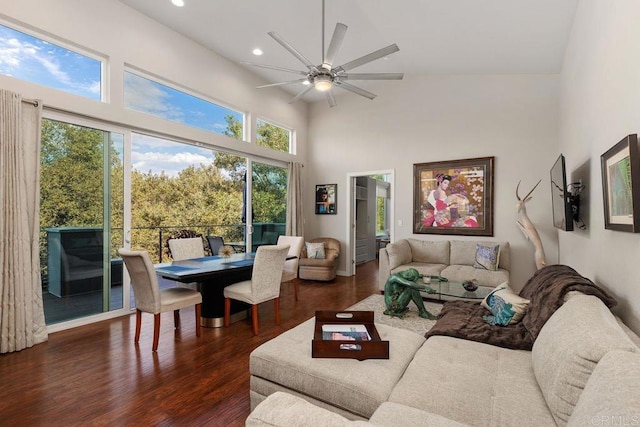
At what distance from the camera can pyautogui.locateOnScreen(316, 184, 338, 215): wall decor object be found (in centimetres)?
662

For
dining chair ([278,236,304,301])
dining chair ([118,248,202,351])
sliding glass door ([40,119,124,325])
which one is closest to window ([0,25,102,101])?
sliding glass door ([40,119,124,325])

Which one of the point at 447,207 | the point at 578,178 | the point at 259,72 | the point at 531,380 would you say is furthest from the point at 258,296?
the point at 259,72

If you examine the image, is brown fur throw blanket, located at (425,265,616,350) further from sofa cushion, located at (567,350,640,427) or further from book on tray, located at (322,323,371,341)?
sofa cushion, located at (567,350,640,427)

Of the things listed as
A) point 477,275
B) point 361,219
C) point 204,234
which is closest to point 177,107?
point 204,234

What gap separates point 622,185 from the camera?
5.43 feet

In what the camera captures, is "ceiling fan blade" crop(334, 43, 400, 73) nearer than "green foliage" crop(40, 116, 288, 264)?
Yes

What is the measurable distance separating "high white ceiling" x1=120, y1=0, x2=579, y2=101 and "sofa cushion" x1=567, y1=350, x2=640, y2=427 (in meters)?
3.30

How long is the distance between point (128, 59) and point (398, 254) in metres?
4.54

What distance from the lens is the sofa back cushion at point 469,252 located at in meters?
4.64

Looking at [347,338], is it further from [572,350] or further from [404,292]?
[404,292]

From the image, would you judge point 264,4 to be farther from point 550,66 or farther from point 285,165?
point 550,66

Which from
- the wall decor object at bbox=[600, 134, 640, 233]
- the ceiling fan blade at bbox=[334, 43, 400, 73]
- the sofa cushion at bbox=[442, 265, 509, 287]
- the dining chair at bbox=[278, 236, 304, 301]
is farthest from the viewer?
the dining chair at bbox=[278, 236, 304, 301]

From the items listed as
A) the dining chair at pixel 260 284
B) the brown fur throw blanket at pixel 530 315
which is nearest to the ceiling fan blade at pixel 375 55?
the dining chair at pixel 260 284

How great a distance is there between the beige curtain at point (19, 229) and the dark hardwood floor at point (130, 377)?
213 millimetres
